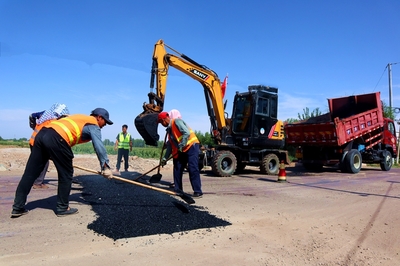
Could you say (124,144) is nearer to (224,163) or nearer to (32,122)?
(224,163)

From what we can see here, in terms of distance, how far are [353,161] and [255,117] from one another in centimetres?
468

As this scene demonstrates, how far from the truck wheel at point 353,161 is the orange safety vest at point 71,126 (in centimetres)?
1084

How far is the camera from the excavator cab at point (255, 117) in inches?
437

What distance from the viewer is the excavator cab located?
437 inches

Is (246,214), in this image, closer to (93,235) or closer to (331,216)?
(331,216)

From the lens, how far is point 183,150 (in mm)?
5785

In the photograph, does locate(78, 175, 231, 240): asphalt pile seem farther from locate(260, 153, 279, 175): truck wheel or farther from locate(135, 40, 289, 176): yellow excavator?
locate(260, 153, 279, 175): truck wheel

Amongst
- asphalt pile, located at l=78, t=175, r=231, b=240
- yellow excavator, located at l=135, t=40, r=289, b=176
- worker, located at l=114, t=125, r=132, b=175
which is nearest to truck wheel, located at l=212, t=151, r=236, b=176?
yellow excavator, located at l=135, t=40, r=289, b=176

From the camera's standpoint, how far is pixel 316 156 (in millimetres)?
13750

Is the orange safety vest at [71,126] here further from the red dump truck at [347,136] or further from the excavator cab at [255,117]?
the red dump truck at [347,136]

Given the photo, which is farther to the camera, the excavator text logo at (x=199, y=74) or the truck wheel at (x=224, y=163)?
the excavator text logo at (x=199, y=74)

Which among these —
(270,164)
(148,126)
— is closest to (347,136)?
(270,164)

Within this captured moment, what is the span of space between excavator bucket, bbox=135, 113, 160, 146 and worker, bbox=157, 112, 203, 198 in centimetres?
201

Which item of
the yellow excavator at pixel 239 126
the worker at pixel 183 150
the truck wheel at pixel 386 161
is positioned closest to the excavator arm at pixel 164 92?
the yellow excavator at pixel 239 126
